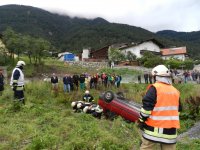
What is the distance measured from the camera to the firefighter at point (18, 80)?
13.4m

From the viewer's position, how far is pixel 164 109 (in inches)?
235

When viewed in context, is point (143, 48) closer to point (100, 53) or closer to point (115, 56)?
point (100, 53)

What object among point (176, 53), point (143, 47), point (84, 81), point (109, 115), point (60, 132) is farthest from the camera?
point (176, 53)

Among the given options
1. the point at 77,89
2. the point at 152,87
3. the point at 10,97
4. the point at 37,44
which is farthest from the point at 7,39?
the point at 152,87

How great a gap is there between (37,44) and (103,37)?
74789 mm

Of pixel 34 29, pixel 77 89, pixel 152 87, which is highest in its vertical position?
pixel 34 29

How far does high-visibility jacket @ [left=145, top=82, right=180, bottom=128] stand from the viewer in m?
5.93

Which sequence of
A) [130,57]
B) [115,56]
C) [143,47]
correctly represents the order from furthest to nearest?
1. [143,47]
2. [130,57]
3. [115,56]

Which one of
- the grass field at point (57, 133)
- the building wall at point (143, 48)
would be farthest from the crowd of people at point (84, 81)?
the building wall at point (143, 48)

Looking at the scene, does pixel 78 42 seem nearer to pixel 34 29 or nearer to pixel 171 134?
pixel 34 29

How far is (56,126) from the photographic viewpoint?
34.9ft

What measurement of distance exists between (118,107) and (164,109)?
9601 millimetres

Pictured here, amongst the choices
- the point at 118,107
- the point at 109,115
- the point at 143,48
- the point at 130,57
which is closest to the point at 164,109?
the point at 118,107

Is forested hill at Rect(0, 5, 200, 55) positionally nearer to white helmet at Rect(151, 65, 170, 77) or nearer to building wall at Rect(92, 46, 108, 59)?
building wall at Rect(92, 46, 108, 59)
